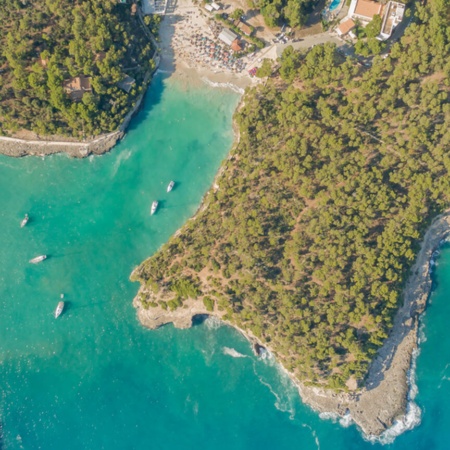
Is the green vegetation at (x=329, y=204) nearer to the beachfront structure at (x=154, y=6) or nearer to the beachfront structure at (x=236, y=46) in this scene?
the beachfront structure at (x=236, y=46)

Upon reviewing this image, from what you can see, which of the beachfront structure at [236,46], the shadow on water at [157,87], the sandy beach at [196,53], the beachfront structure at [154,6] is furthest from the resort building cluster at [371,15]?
the beachfront structure at [154,6]

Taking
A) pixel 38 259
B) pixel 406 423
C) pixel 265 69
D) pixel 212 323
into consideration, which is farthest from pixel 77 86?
pixel 406 423

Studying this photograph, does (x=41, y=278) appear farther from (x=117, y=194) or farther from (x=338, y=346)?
(x=338, y=346)

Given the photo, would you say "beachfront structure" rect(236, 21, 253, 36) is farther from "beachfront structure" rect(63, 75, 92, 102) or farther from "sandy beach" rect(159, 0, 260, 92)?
"beachfront structure" rect(63, 75, 92, 102)

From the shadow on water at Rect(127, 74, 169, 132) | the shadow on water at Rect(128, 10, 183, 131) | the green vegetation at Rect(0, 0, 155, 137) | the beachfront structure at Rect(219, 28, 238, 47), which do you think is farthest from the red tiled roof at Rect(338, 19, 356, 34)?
the green vegetation at Rect(0, 0, 155, 137)

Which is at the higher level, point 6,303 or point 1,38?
point 1,38

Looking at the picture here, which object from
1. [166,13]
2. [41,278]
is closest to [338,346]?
[41,278]
